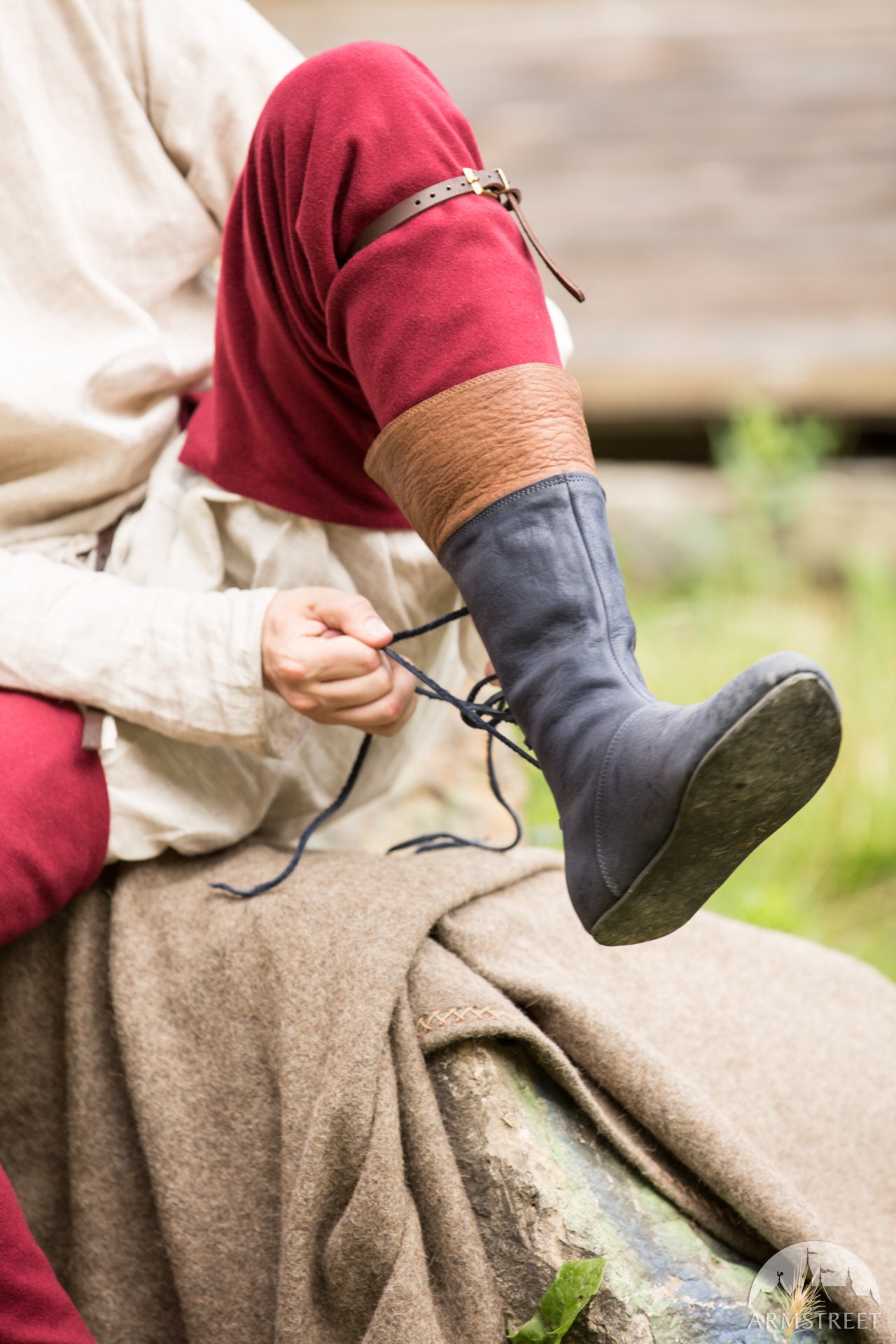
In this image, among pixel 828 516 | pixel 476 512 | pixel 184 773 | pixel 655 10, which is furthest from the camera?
pixel 655 10

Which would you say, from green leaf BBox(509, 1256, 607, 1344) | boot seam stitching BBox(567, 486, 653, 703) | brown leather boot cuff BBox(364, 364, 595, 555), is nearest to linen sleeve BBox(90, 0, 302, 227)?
brown leather boot cuff BBox(364, 364, 595, 555)

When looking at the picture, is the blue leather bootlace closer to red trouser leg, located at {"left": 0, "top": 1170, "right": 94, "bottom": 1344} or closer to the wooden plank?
red trouser leg, located at {"left": 0, "top": 1170, "right": 94, "bottom": 1344}

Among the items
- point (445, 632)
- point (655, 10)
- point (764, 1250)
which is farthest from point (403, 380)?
point (655, 10)

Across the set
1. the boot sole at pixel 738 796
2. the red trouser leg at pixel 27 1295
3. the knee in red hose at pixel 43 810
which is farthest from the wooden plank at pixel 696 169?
the red trouser leg at pixel 27 1295

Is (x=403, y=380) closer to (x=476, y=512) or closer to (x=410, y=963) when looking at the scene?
(x=476, y=512)

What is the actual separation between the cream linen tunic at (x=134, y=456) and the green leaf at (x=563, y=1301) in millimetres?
442

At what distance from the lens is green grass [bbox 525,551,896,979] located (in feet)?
5.77

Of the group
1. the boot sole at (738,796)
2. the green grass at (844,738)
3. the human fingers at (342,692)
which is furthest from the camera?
the green grass at (844,738)

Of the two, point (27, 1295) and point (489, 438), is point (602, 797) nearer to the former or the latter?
point (489, 438)

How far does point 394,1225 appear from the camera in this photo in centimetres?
74

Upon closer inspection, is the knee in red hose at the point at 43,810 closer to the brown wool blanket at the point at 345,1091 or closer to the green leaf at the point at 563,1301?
the brown wool blanket at the point at 345,1091

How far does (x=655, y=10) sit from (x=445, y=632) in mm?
3768

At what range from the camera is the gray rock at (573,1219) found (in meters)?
0.77

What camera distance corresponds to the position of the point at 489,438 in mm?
710
